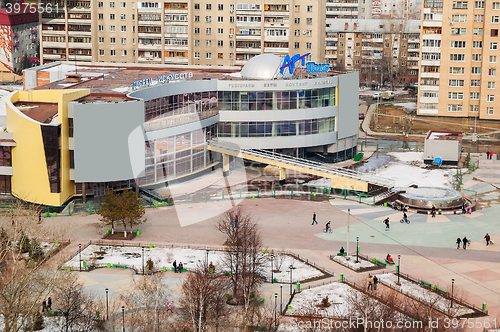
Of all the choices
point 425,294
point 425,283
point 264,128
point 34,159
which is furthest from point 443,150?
point 34,159

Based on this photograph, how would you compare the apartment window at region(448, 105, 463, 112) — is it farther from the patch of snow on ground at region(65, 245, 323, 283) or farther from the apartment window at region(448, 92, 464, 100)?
the patch of snow on ground at region(65, 245, 323, 283)

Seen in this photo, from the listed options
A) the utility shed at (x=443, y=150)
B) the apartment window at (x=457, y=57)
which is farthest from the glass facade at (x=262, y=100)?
the apartment window at (x=457, y=57)

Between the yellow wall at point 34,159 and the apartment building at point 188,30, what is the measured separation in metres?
87.7

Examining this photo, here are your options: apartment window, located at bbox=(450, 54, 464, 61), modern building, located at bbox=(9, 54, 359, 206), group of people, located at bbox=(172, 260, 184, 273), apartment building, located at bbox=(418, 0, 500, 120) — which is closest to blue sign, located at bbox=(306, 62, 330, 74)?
modern building, located at bbox=(9, 54, 359, 206)

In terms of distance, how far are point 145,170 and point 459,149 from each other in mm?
50961

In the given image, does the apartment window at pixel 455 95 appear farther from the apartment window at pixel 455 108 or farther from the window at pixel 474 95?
the window at pixel 474 95

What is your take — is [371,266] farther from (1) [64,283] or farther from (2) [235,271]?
(1) [64,283]

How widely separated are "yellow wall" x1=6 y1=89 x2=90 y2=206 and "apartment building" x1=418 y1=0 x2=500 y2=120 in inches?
3717

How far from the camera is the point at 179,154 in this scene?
114 metres

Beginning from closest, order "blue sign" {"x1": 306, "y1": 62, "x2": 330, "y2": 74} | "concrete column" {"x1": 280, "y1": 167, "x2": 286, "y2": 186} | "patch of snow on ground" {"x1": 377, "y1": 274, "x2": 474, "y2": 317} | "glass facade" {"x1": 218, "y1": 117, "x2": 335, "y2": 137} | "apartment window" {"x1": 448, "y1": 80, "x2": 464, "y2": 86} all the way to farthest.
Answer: "patch of snow on ground" {"x1": 377, "y1": 274, "x2": 474, "y2": 317} → "concrete column" {"x1": 280, "y1": 167, "x2": 286, "y2": 186} → "glass facade" {"x1": 218, "y1": 117, "x2": 335, "y2": 137} → "blue sign" {"x1": 306, "y1": 62, "x2": 330, "y2": 74} → "apartment window" {"x1": 448, "y1": 80, "x2": 464, "y2": 86}

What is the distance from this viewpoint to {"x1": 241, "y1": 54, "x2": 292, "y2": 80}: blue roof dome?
124 meters

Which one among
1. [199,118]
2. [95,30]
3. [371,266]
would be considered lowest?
[371,266]

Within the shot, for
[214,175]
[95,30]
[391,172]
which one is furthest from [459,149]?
[95,30]

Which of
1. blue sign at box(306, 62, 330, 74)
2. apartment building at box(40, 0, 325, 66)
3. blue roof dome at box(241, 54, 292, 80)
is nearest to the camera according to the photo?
blue roof dome at box(241, 54, 292, 80)
